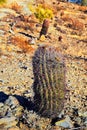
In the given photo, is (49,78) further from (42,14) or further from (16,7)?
(16,7)

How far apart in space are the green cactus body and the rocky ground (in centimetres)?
46

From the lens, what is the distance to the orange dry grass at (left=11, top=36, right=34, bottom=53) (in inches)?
578

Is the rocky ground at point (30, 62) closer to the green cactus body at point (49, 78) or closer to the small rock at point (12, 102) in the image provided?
the small rock at point (12, 102)

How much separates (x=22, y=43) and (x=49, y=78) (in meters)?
7.29

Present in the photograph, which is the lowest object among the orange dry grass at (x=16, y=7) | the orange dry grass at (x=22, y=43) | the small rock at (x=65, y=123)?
the small rock at (x=65, y=123)

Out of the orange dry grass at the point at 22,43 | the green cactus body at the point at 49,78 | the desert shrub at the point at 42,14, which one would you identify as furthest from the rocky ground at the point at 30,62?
the green cactus body at the point at 49,78

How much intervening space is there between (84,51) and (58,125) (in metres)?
8.29

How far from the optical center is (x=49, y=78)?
8086 millimetres

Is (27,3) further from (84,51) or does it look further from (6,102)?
(6,102)

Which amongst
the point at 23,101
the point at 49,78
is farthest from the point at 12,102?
the point at 49,78

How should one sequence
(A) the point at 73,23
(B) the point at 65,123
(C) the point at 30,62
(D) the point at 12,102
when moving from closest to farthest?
(B) the point at 65,123 < (D) the point at 12,102 < (C) the point at 30,62 < (A) the point at 73,23

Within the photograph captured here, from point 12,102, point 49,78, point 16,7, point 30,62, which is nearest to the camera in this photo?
point 49,78

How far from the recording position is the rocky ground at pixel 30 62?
27.4 ft

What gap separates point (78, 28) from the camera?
65.1 ft
